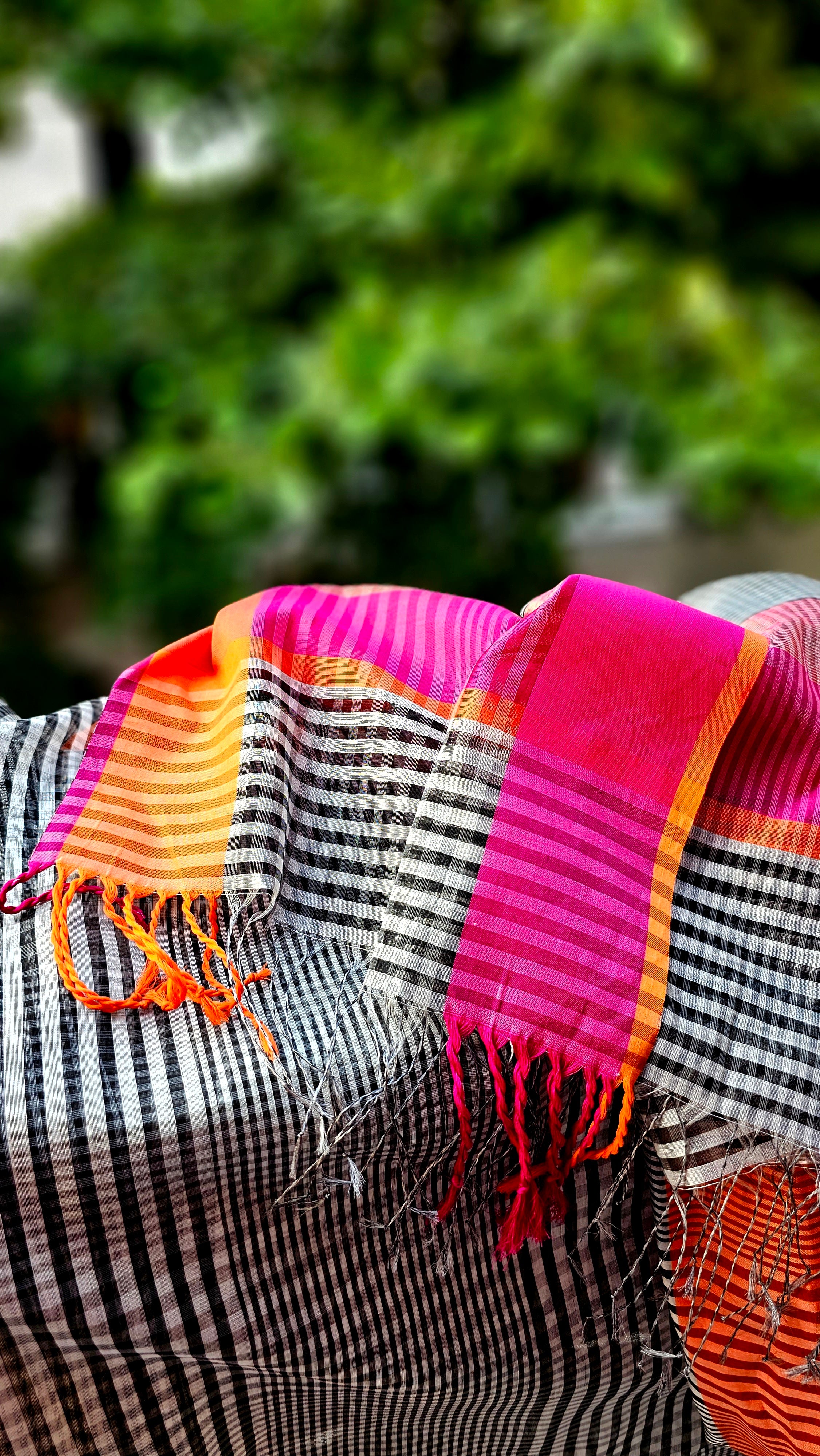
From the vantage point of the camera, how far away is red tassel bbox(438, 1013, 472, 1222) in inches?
21.8

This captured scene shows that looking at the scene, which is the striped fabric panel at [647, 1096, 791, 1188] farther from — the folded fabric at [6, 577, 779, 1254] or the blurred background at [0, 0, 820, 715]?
the blurred background at [0, 0, 820, 715]

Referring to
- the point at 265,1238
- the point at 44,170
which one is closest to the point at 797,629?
the point at 265,1238

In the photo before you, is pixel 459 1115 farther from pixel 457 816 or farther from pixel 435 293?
pixel 435 293

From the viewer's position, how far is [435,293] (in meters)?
2.29

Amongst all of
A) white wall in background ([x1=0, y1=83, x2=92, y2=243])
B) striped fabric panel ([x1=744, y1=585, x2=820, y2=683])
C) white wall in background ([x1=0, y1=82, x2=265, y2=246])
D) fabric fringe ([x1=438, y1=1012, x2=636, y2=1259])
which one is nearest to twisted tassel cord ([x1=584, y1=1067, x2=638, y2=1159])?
fabric fringe ([x1=438, y1=1012, x2=636, y2=1259])

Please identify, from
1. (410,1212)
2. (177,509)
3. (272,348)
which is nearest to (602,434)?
(272,348)

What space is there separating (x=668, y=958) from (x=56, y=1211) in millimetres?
327

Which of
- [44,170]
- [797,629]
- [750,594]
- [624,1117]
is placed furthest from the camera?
[44,170]

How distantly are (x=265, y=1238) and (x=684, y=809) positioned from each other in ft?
1.02

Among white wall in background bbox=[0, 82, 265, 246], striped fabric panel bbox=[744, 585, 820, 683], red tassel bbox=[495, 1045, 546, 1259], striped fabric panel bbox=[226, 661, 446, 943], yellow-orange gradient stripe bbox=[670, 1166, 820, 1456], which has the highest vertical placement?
white wall in background bbox=[0, 82, 265, 246]

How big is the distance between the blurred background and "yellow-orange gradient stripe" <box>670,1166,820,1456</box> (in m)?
1.87

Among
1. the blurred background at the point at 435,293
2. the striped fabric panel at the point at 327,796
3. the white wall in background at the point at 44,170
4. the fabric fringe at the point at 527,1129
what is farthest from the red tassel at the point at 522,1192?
the white wall in background at the point at 44,170

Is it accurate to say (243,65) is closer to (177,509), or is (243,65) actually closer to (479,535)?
(177,509)

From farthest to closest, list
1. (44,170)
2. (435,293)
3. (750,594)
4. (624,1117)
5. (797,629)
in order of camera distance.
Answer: (44,170)
(435,293)
(750,594)
(797,629)
(624,1117)
